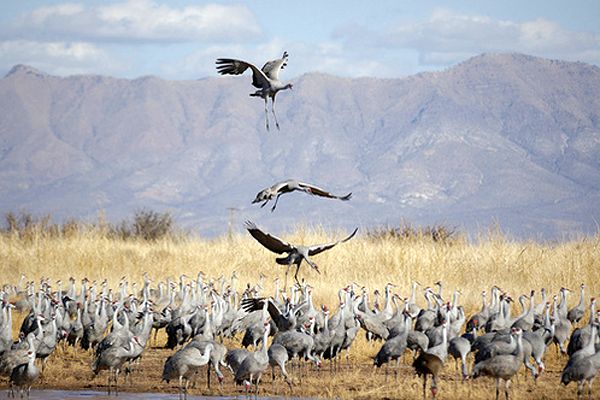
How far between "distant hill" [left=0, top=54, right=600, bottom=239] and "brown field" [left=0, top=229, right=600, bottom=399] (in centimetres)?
8788

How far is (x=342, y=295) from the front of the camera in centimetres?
1778

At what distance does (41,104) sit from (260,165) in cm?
4265

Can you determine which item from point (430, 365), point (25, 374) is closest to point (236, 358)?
point (430, 365)

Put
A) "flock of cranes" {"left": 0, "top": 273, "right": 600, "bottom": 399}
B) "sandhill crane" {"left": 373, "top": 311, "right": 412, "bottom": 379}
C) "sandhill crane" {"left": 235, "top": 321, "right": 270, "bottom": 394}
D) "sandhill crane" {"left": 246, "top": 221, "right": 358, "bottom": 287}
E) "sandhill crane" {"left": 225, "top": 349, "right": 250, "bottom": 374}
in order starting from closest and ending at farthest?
"sandhill crane" {"left": 235, "top": 321, "right": 270, "bottom": 394}
"flock of cranes" {"left": 0, "top": 273, "right": 600, "bottom": 399}
"sandhill crane" {"left": 225, "top": 349, "right": 250, "bottom": 374}
"sandhill crane" {"left": 373, "top": 311, "right": 412, "bottom": 379}
"sandhill crane" {"left": 246, "top": 221, "right": 358, "bottom": 287}

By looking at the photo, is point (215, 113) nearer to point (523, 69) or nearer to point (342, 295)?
point (523, 69)

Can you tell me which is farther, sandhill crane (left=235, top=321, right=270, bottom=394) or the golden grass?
the golden grass

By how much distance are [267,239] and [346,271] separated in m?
9.34

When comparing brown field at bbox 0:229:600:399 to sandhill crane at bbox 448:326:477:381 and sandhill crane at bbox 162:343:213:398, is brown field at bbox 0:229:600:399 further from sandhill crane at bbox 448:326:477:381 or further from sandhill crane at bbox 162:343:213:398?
sandhill crane at bbox 162:343:213:398

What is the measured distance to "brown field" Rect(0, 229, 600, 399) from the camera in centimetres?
1453

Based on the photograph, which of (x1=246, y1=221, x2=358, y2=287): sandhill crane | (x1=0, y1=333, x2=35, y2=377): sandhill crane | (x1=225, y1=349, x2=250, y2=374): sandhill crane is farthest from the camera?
(x1=246, y1=221, x2=358, y2=287): sandhill crane

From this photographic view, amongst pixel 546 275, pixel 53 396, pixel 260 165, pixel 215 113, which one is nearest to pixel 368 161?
pixel 260 165

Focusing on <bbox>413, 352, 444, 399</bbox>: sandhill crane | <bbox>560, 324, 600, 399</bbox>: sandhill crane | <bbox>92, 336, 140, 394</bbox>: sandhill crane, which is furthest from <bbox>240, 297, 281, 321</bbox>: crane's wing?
<bbox>560, 324, 600, 399</bbox>: sandhill crane

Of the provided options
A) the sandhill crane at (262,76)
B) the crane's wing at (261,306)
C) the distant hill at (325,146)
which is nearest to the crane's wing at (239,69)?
the sandhill crane at (262,76)

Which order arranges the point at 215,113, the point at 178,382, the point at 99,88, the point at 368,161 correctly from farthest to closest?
the point at 99,88 → the point at 215,113 → the point at 368,161 → the point at 178,382
